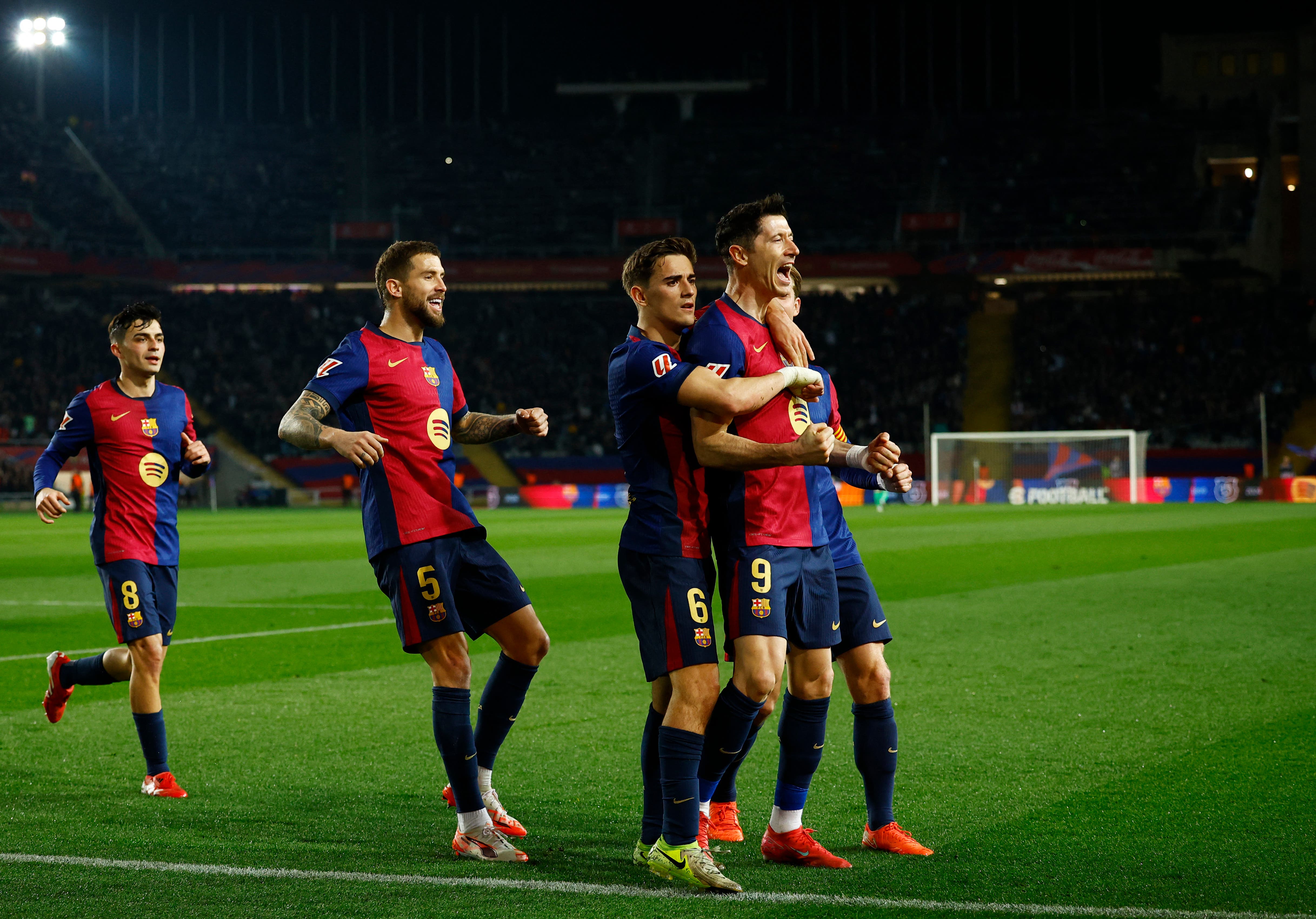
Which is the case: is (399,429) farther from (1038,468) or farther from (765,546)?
(1038,468)

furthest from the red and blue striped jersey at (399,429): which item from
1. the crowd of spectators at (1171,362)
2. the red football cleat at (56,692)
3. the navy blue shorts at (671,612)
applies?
the crowd of spectators at (1171,362)

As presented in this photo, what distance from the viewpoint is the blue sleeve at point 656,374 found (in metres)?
4.50

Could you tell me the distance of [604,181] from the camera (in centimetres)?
5347

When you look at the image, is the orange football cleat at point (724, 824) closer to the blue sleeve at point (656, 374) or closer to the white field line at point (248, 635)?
the blue sleeve at point (656, 374)

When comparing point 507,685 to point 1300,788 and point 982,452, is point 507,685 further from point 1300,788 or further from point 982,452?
point 982,452

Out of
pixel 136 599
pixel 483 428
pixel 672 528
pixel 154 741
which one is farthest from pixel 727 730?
pixel 136 599

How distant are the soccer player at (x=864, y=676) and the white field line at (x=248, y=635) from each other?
6917mm

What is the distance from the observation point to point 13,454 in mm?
43969

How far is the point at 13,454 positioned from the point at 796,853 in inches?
1741

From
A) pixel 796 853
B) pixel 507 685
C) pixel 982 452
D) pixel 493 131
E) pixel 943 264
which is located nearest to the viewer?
pixel 796 853

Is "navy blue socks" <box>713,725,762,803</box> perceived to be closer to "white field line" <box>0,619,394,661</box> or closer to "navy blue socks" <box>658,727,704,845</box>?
"navy blue socks" <box>658,727,704,845</box>

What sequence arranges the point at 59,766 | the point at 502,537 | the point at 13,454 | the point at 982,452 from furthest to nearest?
the point at 13,454 → the point at 982,452 → the point at 502,537 → the point at 59,766

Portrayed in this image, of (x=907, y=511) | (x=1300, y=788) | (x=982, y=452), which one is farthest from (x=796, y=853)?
(x=982, y=452)

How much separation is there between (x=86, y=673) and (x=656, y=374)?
3643 millimetres
